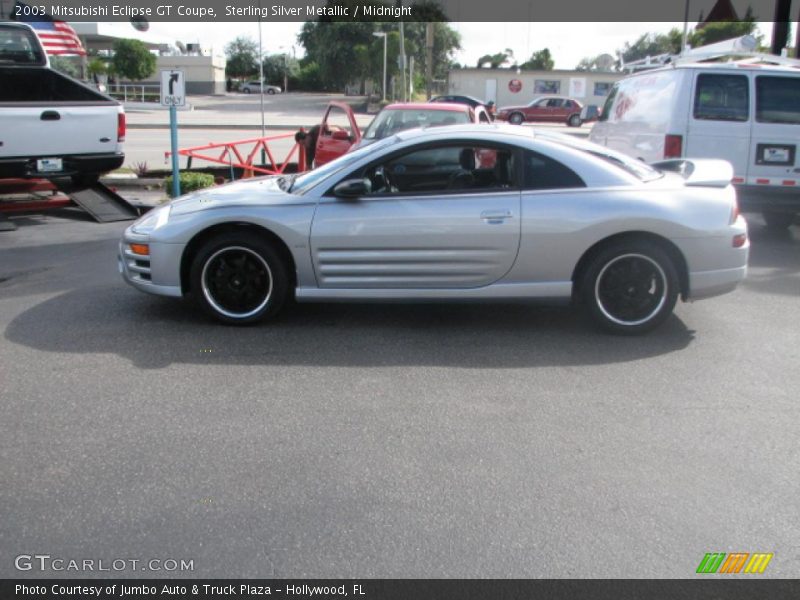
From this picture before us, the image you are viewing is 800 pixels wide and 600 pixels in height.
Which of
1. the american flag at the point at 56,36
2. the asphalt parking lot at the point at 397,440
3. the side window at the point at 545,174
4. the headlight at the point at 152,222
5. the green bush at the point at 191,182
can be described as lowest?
the asphalt parking lot at the point at 397,440

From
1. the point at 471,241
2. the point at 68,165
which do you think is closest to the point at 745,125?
the point at 471,241

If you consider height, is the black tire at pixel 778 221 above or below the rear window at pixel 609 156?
below

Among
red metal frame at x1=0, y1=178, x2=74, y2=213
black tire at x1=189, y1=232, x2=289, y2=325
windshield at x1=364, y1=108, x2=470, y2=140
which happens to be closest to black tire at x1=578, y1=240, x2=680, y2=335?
black tire at x1=189, y1=232, x2=289, y2=325

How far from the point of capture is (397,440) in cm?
411

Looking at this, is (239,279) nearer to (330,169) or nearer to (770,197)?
(330,169)

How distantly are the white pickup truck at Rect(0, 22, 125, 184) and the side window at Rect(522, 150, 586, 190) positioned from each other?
22.9ft

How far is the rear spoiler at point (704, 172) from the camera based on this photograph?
604 centimetres

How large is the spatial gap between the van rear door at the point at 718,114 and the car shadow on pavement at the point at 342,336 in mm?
3889

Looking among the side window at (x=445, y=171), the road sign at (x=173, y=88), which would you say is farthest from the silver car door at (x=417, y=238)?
the road sign at (x=173, y=88)

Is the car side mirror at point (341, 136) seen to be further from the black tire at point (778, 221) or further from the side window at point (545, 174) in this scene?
the side window at point (545, 174)

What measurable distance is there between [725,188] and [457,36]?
74554mm

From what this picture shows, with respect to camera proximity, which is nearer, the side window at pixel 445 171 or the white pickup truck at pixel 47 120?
the side window at pixel 445 171

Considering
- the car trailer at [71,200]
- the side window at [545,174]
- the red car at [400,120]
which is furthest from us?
the red car at [400,120]

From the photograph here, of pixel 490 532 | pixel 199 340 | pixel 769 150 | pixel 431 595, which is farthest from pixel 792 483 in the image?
pixel 769 150
